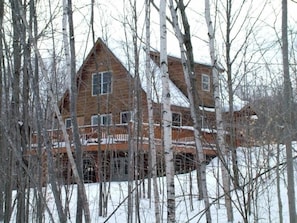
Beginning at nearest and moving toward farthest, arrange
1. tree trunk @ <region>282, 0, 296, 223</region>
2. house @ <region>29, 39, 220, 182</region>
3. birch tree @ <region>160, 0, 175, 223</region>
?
tree trunk @ <region>282, 0, 296, 223</region>
birch tree @ <region>160, 0, 175, 223</region>
house @ <region>29, 39, 220, 182</region>

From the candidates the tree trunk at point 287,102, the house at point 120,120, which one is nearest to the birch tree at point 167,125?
the tree trunk at point 287,102

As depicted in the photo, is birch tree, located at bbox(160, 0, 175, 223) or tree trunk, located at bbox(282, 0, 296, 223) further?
birch tree, located at bbox(160, 0, 175, 223)

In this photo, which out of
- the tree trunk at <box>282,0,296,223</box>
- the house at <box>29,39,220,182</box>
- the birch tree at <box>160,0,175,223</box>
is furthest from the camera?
the house at <box>29,39,220,182</box>

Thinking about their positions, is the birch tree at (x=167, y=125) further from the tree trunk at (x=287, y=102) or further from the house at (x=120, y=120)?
the house at (x=120, y=120)

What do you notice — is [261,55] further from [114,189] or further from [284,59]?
[114,189]

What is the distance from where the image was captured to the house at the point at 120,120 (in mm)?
12984

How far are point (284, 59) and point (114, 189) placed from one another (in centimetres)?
1055

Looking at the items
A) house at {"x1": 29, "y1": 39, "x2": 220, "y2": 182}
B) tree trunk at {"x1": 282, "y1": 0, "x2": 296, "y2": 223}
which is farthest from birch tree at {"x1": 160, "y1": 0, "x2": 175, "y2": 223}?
house at {"x1": 29, "y1": 39, "x2": 220, "y2": 182}

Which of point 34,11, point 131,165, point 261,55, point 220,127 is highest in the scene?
point 34,11

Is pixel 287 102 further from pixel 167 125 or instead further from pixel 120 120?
pixel 120 120

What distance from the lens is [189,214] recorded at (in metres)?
11.1

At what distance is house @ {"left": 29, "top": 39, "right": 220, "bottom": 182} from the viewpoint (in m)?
13.0

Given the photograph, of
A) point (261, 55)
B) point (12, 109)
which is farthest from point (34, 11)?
point (261, 55)

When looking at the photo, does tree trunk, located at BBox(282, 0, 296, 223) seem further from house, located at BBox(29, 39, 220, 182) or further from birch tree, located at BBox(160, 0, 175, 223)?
house, located at BBox(29, 39, 220, 182)
